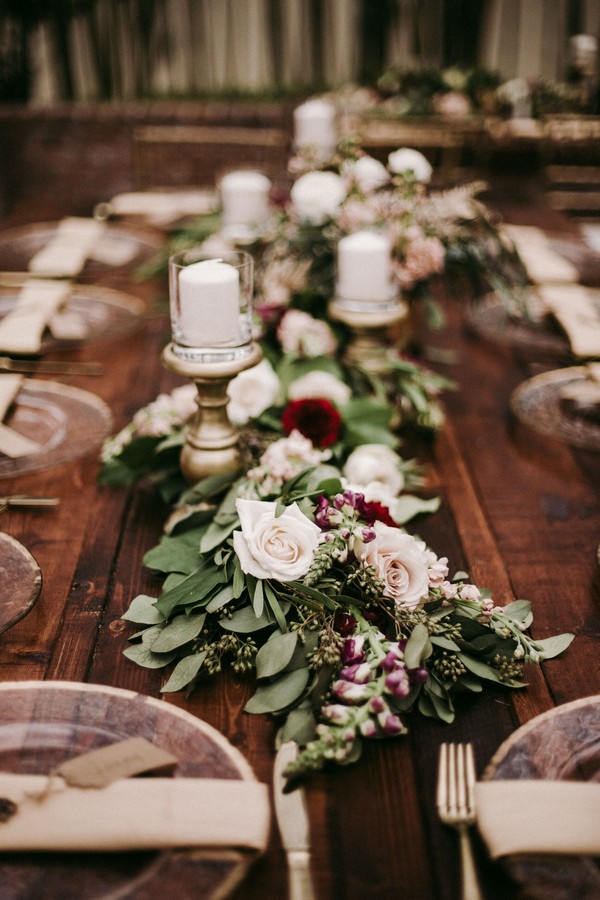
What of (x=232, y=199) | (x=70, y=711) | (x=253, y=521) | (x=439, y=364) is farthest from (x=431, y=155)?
(x=70, y=711)

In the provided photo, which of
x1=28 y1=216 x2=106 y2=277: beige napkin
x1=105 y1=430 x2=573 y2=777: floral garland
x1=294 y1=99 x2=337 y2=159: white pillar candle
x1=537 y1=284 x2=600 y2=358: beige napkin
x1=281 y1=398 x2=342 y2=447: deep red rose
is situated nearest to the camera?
x1=105 y1=430 x2=573 y2=777: floral garland

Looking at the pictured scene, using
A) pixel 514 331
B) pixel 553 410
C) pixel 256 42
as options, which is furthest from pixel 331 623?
pixel 256 42

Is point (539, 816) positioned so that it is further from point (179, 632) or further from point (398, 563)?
point (179, 632)

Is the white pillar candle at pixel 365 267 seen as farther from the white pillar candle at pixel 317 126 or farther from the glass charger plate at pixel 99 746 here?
the white pillar candle at pixel 317 126

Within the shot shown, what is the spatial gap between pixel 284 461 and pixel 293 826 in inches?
17.0

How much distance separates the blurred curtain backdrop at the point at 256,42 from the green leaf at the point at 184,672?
3.82 meters

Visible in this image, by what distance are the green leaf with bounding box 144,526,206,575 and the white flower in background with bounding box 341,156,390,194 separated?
0.82m

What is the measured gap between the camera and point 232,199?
1.86m

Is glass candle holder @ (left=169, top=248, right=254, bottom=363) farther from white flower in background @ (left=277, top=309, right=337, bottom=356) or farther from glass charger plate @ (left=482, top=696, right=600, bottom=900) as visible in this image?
glass charger plate @ (left=482, top=696, right=600, bottom=900)

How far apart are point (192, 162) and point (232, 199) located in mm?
1244

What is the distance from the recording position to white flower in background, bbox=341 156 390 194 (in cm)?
154

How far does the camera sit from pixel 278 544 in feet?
2.71

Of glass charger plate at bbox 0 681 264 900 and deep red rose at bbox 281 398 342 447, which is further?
deep red rose at bbox 281 398 342 447

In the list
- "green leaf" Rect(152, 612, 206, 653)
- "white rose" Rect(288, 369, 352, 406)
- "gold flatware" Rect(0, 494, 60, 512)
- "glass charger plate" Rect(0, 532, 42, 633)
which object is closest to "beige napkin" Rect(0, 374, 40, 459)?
"gold flatware" Rect(0, 494, 60, 512)
